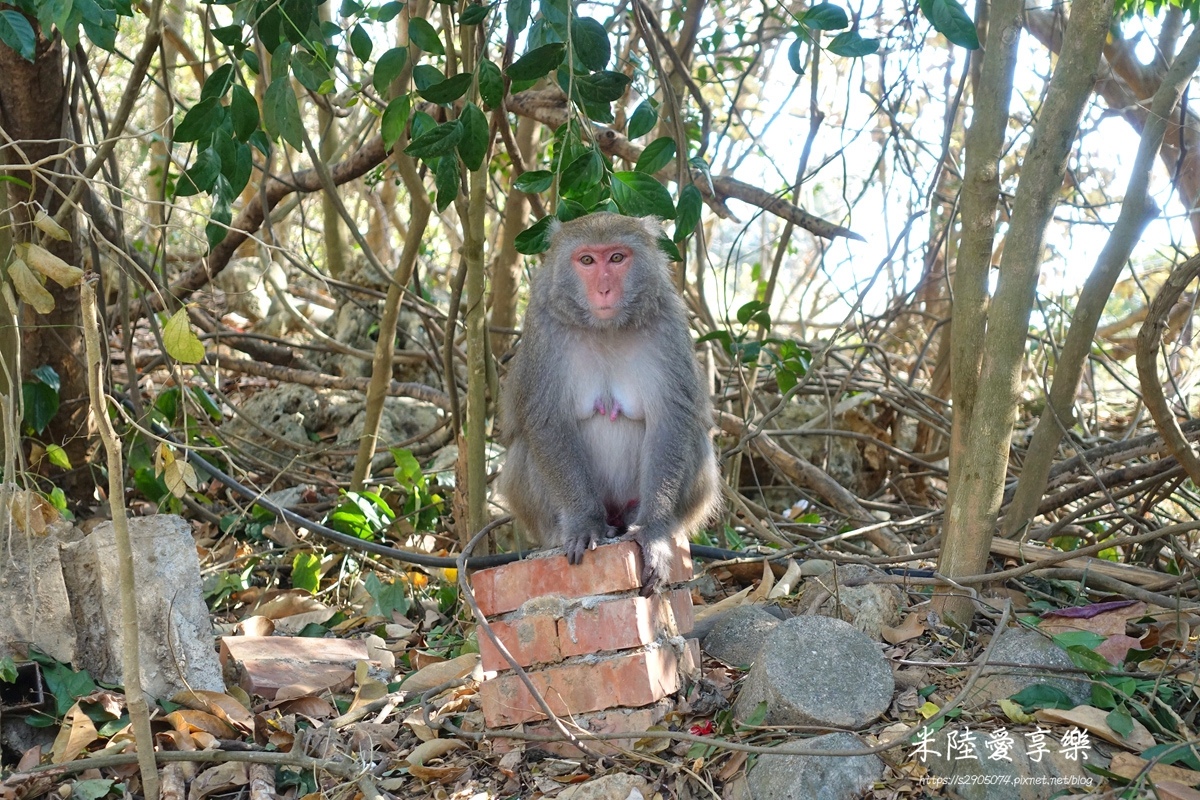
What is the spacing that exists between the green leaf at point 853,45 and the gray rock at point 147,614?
249cm

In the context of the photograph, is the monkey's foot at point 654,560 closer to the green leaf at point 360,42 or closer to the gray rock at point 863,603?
the gray rock at point 863,603

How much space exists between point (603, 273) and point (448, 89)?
917mm

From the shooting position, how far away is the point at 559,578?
319cm

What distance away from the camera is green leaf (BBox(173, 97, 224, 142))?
2.84m

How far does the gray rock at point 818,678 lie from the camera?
9.66ft

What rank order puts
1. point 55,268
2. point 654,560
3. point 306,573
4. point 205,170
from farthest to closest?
1. point 306,573
2. point 654,560
3. point 205,170
4. point 55,268

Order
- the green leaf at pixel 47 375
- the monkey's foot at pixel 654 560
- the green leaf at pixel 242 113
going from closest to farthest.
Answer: the green leaf at pixel 242 113, the monkey's foot at pixel 654 560, the green leaf at pixel 47 375

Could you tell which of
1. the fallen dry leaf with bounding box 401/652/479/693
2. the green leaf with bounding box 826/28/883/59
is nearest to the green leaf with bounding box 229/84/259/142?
the green leaf with bounding box 826/28/883/59

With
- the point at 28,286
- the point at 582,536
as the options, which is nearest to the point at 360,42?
the point at 28,286

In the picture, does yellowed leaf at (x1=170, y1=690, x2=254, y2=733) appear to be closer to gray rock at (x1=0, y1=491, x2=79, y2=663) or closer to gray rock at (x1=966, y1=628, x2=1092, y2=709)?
gray rock at (x1=0, y1=491, x2=79, y2=663)

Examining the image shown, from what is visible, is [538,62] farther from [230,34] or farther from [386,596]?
[386,596]

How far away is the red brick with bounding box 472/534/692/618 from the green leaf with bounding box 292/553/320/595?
1555 mm

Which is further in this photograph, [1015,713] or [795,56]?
[795,56]

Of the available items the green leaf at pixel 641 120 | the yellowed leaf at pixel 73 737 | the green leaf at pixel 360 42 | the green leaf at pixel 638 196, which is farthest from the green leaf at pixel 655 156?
the yellowed leaf at pixel 73 737
